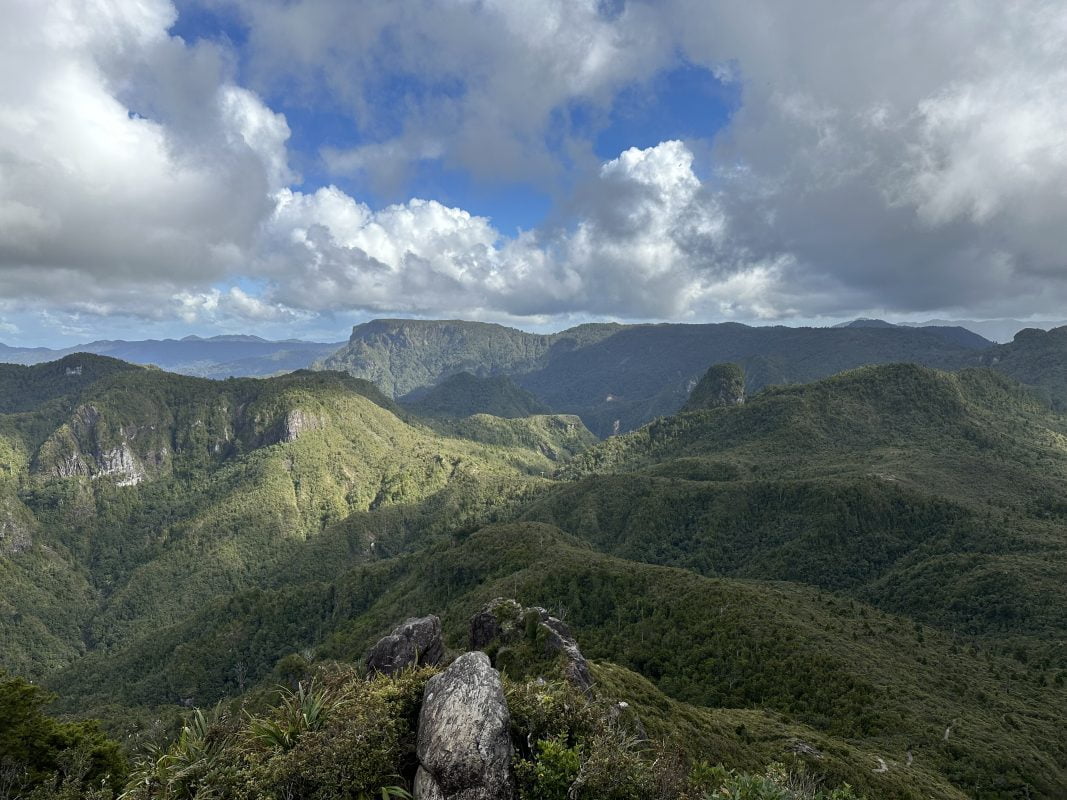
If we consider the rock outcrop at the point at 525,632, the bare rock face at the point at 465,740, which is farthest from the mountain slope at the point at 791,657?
the bare rock face at the point at 465,740

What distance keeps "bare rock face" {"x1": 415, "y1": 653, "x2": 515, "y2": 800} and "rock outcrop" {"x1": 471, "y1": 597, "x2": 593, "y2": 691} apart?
38.1 m

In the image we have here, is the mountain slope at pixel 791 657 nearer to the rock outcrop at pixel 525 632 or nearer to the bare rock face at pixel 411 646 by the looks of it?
the rock outcrop at pixel 525 632

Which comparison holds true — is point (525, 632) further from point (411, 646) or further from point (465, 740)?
point (465, 740)

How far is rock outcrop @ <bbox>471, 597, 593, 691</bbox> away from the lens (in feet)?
213

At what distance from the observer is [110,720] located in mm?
127500

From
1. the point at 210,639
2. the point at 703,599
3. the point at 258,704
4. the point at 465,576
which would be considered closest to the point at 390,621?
the point at 465,576

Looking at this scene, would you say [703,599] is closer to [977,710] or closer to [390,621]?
[977,710]

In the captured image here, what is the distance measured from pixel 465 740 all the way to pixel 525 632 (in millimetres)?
56034

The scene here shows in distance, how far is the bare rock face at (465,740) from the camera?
21938mm

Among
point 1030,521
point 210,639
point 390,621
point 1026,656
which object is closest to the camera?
point 1026,656

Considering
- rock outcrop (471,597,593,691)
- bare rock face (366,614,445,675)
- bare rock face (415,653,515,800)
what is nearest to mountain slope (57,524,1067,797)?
rock outcrop (471,597,593,691)

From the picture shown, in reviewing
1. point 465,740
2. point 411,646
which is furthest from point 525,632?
point 465,740

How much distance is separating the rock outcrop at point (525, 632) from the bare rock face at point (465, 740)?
38103mm

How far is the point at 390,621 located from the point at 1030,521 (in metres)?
208
